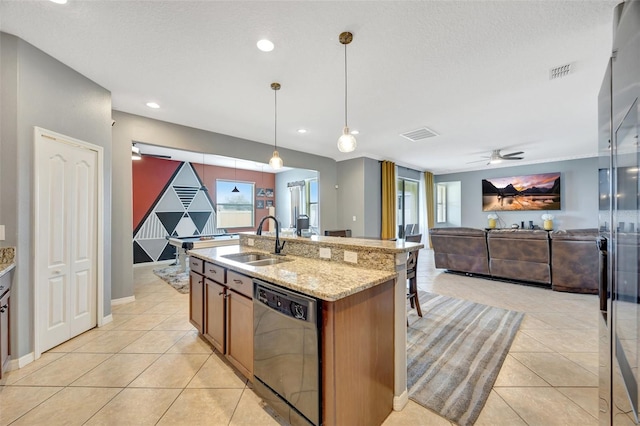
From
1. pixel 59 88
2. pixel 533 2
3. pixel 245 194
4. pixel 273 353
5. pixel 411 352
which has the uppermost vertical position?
pixel 533 2

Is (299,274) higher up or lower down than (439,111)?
A: lower down

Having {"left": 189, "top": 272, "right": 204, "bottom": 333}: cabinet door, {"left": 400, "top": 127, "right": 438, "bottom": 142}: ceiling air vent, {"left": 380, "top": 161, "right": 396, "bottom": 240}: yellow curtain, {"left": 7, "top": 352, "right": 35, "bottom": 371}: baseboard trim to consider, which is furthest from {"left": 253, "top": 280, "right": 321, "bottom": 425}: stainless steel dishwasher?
{"left": 380, "top": 161, "right": 396, "bottom": 240}: yellow curtain

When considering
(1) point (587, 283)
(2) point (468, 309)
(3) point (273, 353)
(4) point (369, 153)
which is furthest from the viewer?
(4) point (369, 153)

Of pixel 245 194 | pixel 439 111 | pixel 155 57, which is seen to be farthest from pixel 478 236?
pixel 245 194

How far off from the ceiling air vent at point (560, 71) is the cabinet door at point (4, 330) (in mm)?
5388

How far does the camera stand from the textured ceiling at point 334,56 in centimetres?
187

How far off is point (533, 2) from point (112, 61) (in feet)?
12.0

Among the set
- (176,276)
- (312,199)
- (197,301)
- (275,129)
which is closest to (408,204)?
(312,199)

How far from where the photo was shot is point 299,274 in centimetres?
173

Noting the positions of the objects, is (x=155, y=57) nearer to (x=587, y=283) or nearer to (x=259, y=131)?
(x=259, y=131)

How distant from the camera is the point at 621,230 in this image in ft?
3.19

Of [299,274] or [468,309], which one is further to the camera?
[468,309]

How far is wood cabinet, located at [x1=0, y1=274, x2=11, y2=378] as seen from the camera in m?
1.92

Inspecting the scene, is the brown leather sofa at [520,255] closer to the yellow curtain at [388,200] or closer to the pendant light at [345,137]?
the yellow curtain at [388,200]
